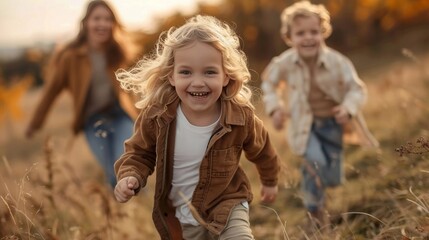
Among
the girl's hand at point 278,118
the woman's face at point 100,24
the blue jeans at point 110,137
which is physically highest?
the woman's face at point 100,24

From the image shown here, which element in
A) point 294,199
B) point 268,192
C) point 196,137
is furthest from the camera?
point 294,199

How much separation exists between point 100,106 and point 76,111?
28 cm

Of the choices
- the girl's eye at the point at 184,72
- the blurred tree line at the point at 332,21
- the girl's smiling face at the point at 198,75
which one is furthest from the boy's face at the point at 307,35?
the blurred tree line at the point at 332,21

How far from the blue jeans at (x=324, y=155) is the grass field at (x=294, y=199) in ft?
0.48

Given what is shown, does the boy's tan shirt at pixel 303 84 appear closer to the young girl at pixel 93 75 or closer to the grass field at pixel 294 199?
the grass field at pixel 294 199

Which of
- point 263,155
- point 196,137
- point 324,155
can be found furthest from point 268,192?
point 324,155

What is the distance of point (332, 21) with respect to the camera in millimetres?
25969

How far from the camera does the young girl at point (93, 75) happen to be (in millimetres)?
6180

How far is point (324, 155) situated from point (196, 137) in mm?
2164

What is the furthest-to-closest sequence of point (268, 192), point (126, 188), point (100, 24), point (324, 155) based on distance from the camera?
1. point (100, 24)
2. point (324, 155)
3. point (268, 192)
4. point (126, 188)

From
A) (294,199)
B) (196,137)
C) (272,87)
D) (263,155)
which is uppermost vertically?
(196,137)

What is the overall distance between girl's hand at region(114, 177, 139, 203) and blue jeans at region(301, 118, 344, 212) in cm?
229

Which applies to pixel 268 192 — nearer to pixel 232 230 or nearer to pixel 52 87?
pixel 232 230

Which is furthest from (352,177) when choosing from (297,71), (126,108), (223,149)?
(223,149)
